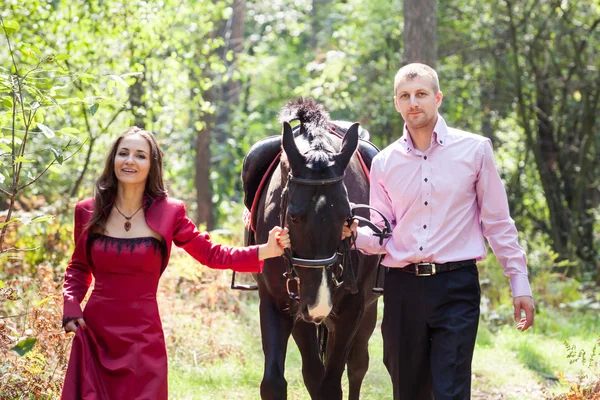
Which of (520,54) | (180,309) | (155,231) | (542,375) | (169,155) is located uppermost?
(520,54)

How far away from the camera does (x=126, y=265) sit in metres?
4.20

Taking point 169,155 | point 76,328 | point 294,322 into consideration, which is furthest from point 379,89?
point 76,328

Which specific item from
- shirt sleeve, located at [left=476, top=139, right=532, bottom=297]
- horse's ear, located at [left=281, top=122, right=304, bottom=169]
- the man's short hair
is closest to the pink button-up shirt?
shirt sleeve, located at [left=476, top=139, right=532, bottom=297]

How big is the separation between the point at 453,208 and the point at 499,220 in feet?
0.86

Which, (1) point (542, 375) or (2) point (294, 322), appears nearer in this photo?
(2) point (294, 322)

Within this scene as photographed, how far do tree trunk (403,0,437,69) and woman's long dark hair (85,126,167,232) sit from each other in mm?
7001

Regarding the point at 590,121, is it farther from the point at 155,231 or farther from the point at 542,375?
the point at 155,231

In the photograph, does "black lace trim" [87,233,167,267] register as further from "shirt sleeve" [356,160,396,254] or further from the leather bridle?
"shirt sleeve" [356,160,396,254]

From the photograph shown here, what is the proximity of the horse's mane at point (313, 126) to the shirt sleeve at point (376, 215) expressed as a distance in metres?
0.30

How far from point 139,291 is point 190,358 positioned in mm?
4005

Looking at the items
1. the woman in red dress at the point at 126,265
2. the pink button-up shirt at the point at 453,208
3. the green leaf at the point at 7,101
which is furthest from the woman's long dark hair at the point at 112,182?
the pink button-up shirt at the point at 453,208

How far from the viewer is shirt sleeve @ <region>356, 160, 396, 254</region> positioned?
15.1 feet

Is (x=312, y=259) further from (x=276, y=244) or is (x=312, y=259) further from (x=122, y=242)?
(x=122, y=242)

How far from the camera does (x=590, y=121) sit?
14.4 m
